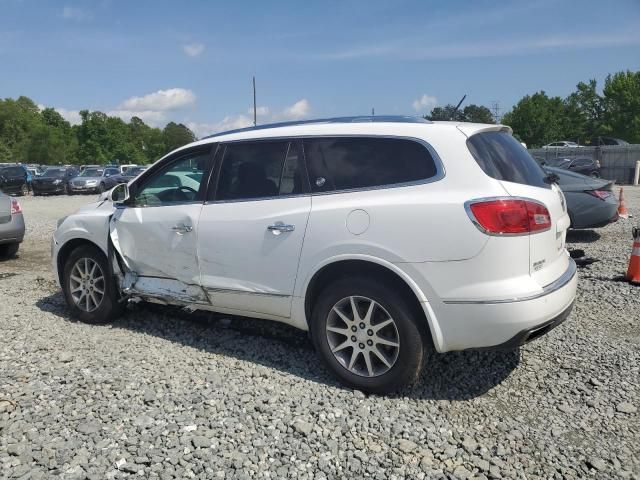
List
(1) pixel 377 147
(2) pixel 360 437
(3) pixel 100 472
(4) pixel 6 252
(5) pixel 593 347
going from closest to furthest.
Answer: (3) pixel 100 472 < (2) pixel 360 437 < (1) pixel 377 147 < (5) pixel 593 347 < (4) pixel 6 252

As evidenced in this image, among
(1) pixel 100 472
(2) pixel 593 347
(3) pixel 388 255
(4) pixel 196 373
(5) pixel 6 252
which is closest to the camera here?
(1) pixel 100 472

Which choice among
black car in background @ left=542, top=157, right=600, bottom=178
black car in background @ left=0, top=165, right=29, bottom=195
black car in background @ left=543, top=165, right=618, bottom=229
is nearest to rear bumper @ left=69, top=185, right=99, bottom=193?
black car in background @ left=0, top=165, right=29, bottom=195

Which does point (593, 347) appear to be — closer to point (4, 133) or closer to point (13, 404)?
point (13, 404)

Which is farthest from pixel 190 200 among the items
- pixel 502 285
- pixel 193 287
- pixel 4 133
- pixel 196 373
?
pixel 4 133

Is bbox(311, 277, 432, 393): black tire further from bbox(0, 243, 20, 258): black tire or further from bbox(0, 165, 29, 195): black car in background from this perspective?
bbox(0, 165, 29, 195): black car in background

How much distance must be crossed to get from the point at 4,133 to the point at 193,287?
10679cm

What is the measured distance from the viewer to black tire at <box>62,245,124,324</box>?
5.26 metres

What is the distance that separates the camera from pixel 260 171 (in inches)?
171

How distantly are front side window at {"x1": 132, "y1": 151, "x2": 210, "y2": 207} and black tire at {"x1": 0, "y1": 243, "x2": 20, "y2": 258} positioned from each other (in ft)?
19.6

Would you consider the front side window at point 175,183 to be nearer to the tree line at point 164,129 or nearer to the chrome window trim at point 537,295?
the chrome window trim at point 537,295

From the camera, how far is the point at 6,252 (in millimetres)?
9836

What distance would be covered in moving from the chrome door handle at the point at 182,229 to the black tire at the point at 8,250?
21.5 feet

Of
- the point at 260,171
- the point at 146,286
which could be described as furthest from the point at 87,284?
the point at 260,171

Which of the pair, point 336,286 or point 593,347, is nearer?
point 336,286
